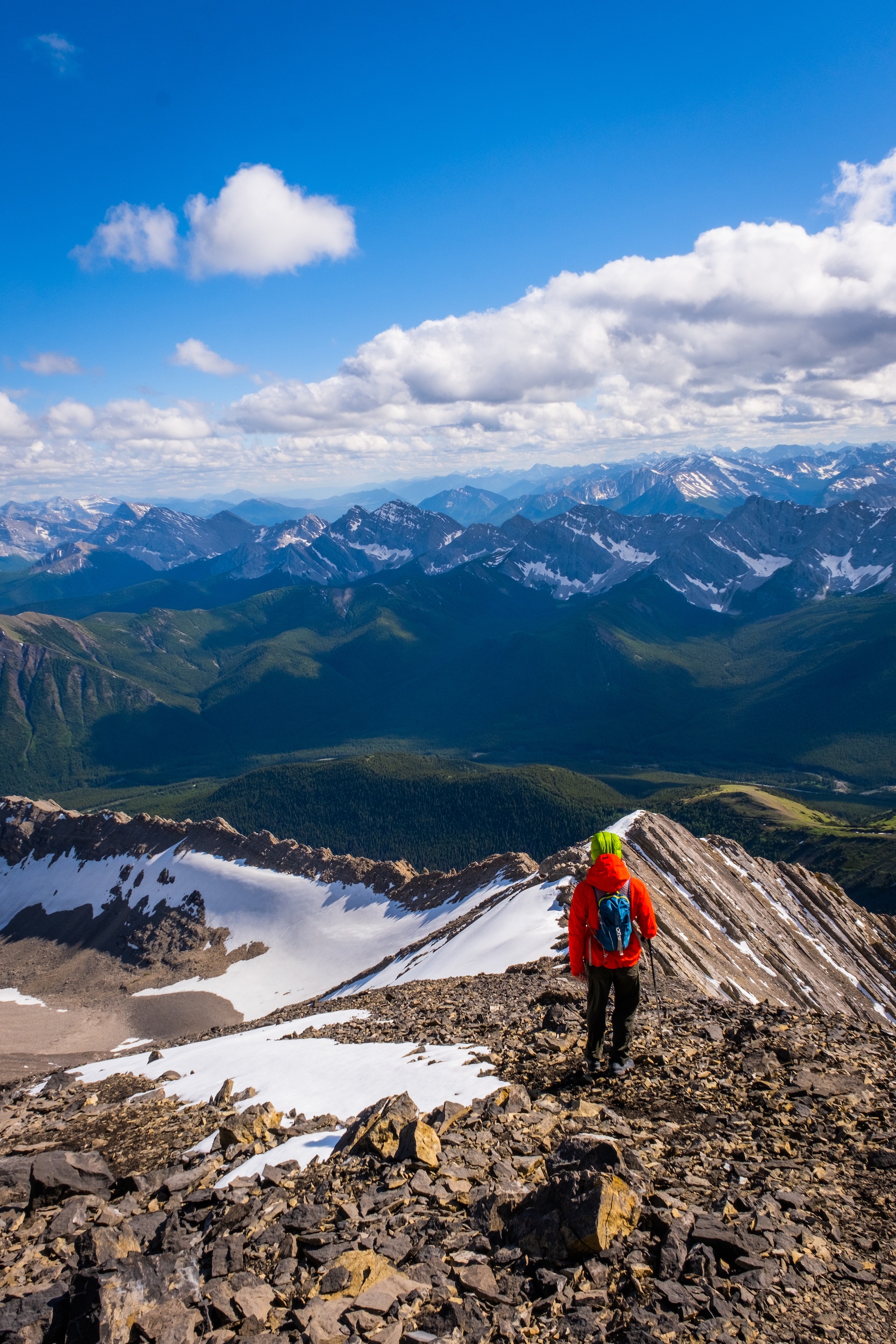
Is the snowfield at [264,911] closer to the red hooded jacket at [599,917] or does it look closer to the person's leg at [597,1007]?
the person's leg at [597,1007]

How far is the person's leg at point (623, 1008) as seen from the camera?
1717 cm

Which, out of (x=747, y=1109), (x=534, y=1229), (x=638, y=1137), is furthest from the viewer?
(x=747, y=1109)

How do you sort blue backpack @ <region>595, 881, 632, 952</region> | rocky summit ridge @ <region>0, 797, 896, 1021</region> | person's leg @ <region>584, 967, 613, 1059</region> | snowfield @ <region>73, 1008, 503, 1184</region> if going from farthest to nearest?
rocky summit ridge @ <region>0, 797, 896, 1021</region>
snowfield @ <region>73, 1008, 503, 1184</region>
person's leg @ <region>584, 967, 613, 1059</region>
blue backpack @ <region>595, 881, 632, 952</region>

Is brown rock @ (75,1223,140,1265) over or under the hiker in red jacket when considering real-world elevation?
under

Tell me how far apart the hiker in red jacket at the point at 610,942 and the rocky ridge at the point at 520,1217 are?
0.96m

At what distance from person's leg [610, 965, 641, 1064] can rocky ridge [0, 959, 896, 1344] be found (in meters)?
0.84

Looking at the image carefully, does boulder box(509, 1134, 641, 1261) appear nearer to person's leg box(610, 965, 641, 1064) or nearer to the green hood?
person's leg box(610, 965, 641, 1064)

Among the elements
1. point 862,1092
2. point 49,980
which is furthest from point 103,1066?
point 49,980

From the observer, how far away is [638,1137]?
13.7m

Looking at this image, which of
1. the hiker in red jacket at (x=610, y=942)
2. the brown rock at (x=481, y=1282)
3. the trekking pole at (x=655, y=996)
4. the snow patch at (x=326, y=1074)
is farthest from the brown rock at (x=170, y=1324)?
the trekking pole at (x=655, y=996)

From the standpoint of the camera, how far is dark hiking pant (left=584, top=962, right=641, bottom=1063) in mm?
17188

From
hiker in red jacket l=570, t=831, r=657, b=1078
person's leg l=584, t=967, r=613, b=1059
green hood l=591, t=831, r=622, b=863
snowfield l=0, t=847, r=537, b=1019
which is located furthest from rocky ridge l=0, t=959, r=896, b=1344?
snowfield l=0, t=847, r=537, b=1019

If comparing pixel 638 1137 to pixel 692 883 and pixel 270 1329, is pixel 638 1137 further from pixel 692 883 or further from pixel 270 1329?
pixel 692 883

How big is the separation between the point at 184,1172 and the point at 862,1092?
15584 millimetres
